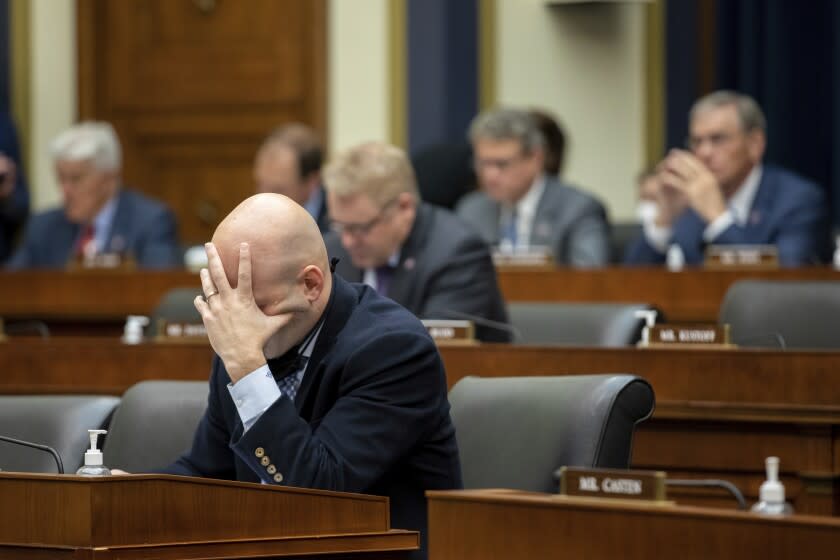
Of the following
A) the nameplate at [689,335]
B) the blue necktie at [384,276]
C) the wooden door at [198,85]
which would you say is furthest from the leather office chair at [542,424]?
the wooden door at [198,85]

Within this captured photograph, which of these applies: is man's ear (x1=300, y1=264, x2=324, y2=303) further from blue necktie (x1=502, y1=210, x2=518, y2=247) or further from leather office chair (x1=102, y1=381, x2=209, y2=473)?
blue necktie (x1=502, y1=210, x2=518, y2=247)

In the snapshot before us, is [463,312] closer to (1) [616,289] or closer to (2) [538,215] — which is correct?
(1) [616,289]

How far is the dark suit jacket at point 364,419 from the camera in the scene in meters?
2.61

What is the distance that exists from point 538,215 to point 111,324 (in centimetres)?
169

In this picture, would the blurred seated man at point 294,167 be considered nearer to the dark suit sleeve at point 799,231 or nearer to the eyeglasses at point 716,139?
the eyeglasses at point 716,139

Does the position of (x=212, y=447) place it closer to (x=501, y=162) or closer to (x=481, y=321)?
(x=481, y=321)

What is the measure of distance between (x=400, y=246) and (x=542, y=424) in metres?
1.87

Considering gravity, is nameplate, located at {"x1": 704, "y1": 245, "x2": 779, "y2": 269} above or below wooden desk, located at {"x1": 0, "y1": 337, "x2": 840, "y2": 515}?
above

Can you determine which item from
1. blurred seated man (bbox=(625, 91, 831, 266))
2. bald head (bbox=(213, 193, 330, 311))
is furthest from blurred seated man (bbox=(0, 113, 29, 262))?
bald head (bbox=(213, 193, 330, 311))

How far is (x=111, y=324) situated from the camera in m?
6.35

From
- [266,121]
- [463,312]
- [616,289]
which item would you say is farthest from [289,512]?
[266,121]

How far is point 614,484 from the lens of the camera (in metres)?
2.08

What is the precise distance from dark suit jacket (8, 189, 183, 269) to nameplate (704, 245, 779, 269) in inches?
96.2

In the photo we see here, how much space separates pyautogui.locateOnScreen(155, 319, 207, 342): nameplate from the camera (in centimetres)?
451
